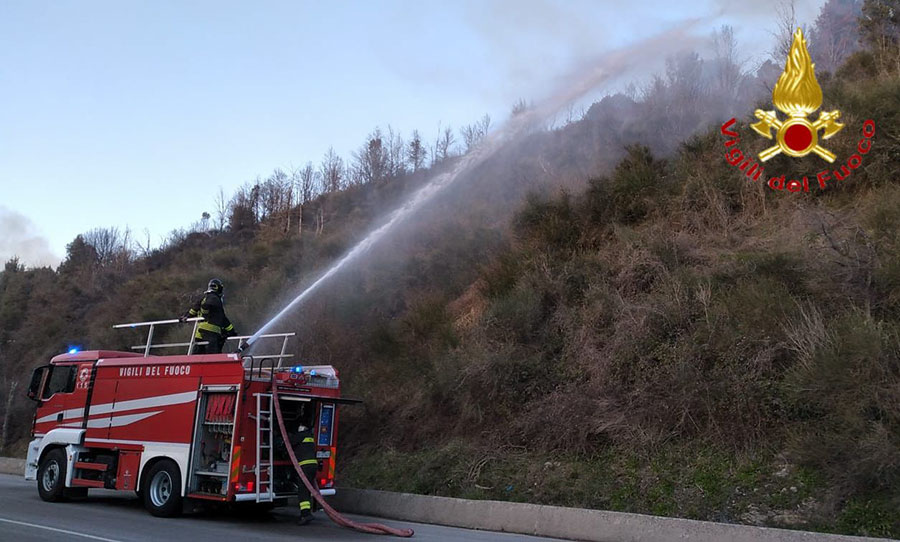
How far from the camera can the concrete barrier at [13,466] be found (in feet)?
65.3

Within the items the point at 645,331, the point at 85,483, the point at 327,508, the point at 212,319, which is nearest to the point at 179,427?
the point at 212,319

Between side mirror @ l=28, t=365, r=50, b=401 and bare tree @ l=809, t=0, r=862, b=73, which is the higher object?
bare tree @ l=809, t=0, r=862, b=73

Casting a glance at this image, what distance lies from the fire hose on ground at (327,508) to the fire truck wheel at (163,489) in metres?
1.82

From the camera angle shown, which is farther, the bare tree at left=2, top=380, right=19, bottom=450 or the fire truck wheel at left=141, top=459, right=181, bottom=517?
the bare tree at left=2, top=380, right=19, bottom=450

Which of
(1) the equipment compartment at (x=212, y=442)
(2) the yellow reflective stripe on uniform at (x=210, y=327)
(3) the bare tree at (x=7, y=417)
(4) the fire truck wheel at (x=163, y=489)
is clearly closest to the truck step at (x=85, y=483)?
(4) the fire truck wheel at (x=163, y=489)

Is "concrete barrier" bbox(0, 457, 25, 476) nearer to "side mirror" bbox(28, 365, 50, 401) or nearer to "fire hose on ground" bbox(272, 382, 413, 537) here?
"side mirror" bbox(28, 365, 50, 401)

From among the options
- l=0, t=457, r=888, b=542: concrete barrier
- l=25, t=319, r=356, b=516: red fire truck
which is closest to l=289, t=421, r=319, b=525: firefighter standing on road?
l=25, t=319, r=356, b=516: red fire truck

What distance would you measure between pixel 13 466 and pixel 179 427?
42.1ft

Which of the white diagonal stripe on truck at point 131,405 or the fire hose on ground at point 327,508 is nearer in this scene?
the fire hose on ground at point 327,508

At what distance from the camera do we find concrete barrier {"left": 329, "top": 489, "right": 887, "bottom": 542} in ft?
27.5

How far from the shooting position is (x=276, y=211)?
43000mm

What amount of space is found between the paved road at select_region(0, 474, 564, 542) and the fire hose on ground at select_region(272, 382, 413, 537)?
0.13 metres

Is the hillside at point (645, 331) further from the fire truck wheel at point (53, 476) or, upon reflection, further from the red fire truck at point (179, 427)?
the fire truck wheel at point (53, 476)

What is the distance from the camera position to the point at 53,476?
12.7m
